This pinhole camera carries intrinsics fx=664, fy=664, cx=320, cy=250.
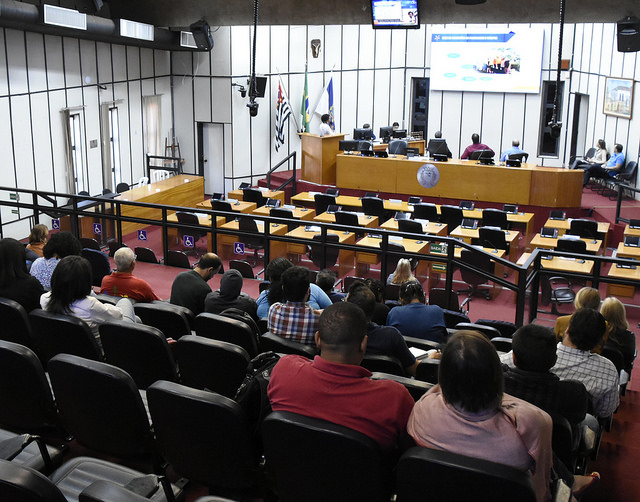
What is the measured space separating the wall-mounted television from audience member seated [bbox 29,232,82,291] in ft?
23.3

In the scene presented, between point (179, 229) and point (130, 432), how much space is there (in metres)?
6.41

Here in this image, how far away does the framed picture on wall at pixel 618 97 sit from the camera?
46.7 ft

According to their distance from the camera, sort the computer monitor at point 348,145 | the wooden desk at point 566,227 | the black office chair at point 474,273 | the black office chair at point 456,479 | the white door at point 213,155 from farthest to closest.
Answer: the white door at point 213,155, the computer monitor at point 348,145, the wooden desk at point 566,227, the black office chair at point 474,273, the black office chair at point 456,479

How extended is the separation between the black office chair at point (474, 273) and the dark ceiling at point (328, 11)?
419cm

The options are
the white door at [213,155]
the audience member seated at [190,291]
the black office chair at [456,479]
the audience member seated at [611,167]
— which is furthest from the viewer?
the white door at [213,155]

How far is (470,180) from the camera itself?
13.2 metres

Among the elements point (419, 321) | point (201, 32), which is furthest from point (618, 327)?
point (201, 32)

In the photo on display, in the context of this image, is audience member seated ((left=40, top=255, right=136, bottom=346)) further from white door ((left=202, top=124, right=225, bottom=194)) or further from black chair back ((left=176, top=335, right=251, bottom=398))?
white door ((left=202, top=124, right=225, bottom=194))

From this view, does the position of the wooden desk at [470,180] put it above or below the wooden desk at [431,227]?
above

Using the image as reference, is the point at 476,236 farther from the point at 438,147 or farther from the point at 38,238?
the point at 38,238

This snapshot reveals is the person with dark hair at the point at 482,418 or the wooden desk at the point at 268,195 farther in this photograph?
the wooden desk at the point at 268,195

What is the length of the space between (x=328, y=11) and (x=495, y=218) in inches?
176

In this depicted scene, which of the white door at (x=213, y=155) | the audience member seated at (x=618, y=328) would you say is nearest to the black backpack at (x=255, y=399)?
the audience member seated at (x=618, y=328)

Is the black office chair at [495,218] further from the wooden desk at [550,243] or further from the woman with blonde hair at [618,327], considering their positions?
the woman with blonde hair at [618,327]
